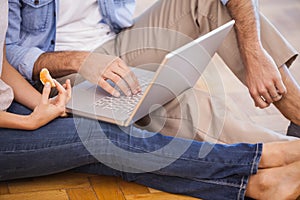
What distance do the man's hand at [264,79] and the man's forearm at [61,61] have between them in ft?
1.46

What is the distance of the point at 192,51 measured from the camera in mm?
1590

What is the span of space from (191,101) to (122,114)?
342mm

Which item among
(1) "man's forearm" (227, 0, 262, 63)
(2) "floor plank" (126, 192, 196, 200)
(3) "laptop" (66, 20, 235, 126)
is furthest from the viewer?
(1) "man's forearm" (227, 0, 262, 63)

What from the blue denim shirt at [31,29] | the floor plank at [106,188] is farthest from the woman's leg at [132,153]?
the blue denim shirt at [31,29]

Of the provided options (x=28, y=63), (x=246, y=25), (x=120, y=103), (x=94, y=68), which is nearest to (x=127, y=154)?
(x=120, y=103)

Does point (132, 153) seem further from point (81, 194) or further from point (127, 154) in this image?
point (81, 194)

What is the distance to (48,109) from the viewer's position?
1.69 m

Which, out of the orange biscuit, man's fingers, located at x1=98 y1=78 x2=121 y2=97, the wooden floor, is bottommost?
the wooden floor

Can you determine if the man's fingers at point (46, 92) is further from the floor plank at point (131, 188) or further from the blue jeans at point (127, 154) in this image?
the floor plank at point (131, 188)

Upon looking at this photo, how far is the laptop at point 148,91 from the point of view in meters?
1.58

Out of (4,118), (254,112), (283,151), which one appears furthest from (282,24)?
(4,118)

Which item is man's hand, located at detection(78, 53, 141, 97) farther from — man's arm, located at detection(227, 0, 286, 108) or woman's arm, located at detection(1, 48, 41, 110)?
man's arm, located at detection(227, 0, 286, 108)

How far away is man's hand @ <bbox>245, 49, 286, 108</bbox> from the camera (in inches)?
73.9

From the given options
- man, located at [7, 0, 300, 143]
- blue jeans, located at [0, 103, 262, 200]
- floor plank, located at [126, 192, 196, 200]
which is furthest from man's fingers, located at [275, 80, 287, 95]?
floor plank, located at [126, 192, 196, 200]
